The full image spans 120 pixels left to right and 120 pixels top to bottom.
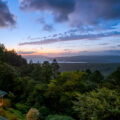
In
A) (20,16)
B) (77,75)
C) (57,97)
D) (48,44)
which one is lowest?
(57,97)

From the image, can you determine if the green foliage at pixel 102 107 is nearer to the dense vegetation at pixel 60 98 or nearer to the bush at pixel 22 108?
the dense vegetation at pixel 60 98

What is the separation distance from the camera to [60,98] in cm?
1133

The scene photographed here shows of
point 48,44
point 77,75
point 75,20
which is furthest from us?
point 48,44

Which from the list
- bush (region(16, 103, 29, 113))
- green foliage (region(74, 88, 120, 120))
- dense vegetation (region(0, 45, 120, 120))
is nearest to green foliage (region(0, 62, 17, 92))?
dense vegetation (region(0, 45, 120, 120))

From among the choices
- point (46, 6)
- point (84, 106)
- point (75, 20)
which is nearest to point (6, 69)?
point (46, 6)

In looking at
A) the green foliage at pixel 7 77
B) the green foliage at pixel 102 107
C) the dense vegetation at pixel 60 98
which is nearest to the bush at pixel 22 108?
the dense vegetation at pixel 60 98

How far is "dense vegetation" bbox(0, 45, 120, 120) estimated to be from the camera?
6.61 metres

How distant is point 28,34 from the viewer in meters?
19.6

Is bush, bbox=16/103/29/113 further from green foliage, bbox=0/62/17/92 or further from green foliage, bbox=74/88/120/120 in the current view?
green foliage, bbox=74/88/120/120

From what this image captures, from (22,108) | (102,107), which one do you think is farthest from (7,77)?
(102,107)

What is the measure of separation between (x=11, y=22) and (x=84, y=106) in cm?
1504

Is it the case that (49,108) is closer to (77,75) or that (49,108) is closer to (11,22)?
(77,75)

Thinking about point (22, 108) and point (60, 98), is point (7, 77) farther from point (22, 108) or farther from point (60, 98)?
point (60, 98)

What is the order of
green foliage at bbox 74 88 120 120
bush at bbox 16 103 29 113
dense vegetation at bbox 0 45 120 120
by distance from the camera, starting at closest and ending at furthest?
green foliage at bbox 74 88 120 120, dense vegetation at bbox 0 45 120 120, bush at bbox 16 103 29 113
